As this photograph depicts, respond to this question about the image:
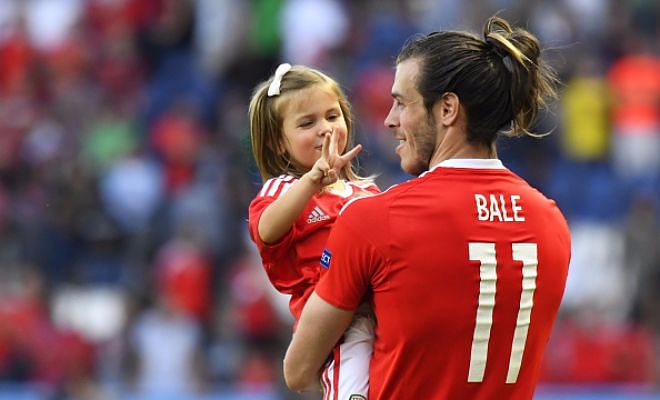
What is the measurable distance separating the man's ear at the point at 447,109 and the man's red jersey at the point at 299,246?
0.49 m

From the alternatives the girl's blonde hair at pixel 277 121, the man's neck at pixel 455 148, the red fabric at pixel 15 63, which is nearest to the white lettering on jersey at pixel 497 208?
the man's neck at pixel 455 148

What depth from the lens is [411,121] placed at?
3.52 meters

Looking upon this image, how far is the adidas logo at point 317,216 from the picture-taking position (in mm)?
3820

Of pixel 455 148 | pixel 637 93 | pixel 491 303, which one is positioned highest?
pixel 455 148

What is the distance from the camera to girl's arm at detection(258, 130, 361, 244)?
3658 mm

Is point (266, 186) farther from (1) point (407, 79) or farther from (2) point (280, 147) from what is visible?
(1) point (407, 79)

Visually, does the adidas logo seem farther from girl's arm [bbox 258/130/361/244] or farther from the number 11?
the number 11

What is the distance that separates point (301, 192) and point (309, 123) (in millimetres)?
349

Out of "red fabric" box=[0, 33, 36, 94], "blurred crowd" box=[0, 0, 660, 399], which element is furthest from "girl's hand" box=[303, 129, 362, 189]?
"red fabric" box=[0, 33, 36, 94]

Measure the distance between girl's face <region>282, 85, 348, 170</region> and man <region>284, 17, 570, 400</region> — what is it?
40cm

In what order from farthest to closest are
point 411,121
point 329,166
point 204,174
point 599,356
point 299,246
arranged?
point 204,174 < point 599,356 < point 299,246 < point 329,166 < point 411,121

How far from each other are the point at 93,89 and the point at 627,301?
522 cm

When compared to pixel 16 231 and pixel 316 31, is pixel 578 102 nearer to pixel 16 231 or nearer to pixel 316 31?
pixel 316 31


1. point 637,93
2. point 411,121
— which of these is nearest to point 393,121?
point 411,121
